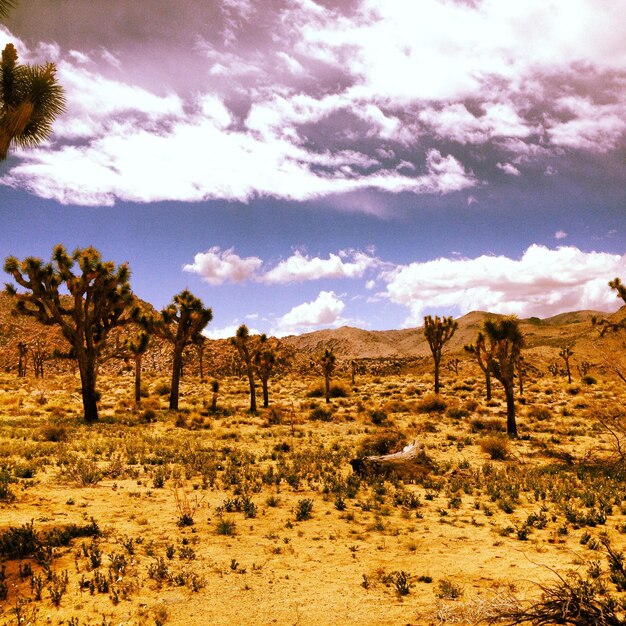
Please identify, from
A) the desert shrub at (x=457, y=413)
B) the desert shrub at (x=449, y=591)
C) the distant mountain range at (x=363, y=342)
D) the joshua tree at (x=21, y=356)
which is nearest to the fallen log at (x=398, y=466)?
the distant mountain range at (x=363, y=342)

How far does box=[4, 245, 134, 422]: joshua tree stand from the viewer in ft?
73.7

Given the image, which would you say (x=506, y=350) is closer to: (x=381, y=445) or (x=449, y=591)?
(x=381, y=445)

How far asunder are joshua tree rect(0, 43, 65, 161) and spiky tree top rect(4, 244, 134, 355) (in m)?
13.9

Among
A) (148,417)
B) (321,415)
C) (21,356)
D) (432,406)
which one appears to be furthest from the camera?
(21,356)

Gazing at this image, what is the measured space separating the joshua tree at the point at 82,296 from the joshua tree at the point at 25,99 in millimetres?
13879

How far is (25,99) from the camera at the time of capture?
9906mm

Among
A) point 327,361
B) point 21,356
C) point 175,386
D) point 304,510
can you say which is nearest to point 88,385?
point 175,386

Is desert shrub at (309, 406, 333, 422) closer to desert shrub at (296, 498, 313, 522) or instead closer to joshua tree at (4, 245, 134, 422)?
joshua tree at (4, 245, 134, 422)

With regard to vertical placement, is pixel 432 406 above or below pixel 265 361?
below

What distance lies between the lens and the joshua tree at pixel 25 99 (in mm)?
9305

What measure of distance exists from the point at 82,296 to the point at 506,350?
23.0 m

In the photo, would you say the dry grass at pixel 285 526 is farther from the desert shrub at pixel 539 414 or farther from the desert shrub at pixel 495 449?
the desert shrub at pixel 539 414

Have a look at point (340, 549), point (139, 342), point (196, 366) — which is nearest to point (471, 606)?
point (340, 549)

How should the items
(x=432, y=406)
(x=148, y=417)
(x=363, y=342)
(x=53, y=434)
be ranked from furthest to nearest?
(x=363, y=342), (x=432, y=406), (x=148, y=417), (x=53, y=434)
